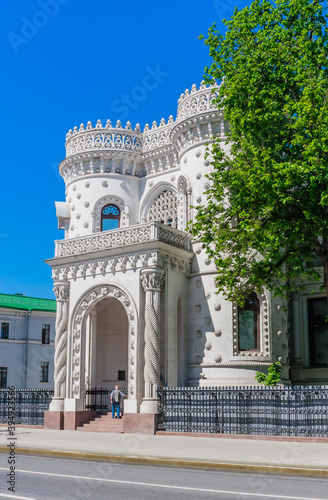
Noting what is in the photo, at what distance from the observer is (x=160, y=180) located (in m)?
32.2

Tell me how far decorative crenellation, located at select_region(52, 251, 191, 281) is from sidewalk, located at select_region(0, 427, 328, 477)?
6.76 m

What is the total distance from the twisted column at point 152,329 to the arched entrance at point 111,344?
5.16 metres

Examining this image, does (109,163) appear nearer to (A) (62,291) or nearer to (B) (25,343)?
(A) (62,291)

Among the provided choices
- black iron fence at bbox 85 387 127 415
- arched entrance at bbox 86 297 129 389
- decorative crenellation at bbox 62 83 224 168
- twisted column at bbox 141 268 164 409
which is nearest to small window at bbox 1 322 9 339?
decorative crenellation at bbox 62 83 224 168

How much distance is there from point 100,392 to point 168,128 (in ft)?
45.3

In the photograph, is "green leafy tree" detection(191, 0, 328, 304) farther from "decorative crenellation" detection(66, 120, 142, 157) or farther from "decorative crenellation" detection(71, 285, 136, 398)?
"decorative crenellation" detection(66, 120, 142, 157)

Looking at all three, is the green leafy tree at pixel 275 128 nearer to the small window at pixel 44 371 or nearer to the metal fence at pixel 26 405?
the metal fence at pixel 26 405

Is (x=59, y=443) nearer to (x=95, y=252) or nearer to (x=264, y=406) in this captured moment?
(x=264, y=406)

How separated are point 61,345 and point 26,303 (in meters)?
35.1

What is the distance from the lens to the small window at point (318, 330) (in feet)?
92.6

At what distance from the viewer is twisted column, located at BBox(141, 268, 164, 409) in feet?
78.8

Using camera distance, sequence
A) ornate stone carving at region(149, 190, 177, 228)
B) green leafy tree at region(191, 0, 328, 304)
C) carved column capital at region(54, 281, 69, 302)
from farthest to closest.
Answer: ornate stone carving at region(149, 190, 177, 228) < carved column capital at region(54, 281, 69, 302) < green leafy tree at region(191, 0, 328, 304)

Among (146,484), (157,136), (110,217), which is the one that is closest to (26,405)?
(110,217)

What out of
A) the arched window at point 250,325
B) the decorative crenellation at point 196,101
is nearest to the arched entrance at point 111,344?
the arched window at point 250,325
